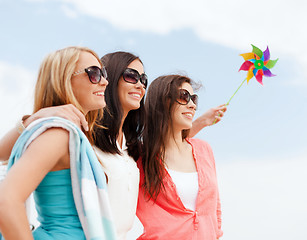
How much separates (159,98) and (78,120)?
5.80ft

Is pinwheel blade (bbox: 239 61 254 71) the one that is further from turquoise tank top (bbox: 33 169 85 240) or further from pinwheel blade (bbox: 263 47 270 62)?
turquoise tank top (bbox: 33 169 85 240)

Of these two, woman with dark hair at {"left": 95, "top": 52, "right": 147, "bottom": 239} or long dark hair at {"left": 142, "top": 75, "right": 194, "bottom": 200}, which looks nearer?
woman with dark hair at {"left": 95, "top": 52, "right": 147, "bottom": 239}

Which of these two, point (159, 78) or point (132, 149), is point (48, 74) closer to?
point (132, 149)

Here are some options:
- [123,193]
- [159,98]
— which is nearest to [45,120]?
[123,193]

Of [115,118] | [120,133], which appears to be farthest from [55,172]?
[120,133]

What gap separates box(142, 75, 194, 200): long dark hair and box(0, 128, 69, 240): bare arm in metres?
1.68

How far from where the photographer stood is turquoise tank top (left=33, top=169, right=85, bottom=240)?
1.96m

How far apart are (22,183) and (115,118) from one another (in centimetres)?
161

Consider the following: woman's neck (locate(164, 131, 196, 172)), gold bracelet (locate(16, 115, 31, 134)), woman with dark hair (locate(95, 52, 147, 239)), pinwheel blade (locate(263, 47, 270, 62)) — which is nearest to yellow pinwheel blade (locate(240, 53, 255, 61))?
pinwheel blade (locate(263, 47, 270, 62))

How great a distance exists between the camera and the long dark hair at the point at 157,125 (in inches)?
136

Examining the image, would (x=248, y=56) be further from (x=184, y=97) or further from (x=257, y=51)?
(x=184, y=97)

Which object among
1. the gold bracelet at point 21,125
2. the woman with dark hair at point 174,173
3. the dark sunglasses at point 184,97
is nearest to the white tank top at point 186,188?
the woman with dark hair at point 174,173

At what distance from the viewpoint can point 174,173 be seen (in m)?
3.58

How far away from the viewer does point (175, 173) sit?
3.59 m
